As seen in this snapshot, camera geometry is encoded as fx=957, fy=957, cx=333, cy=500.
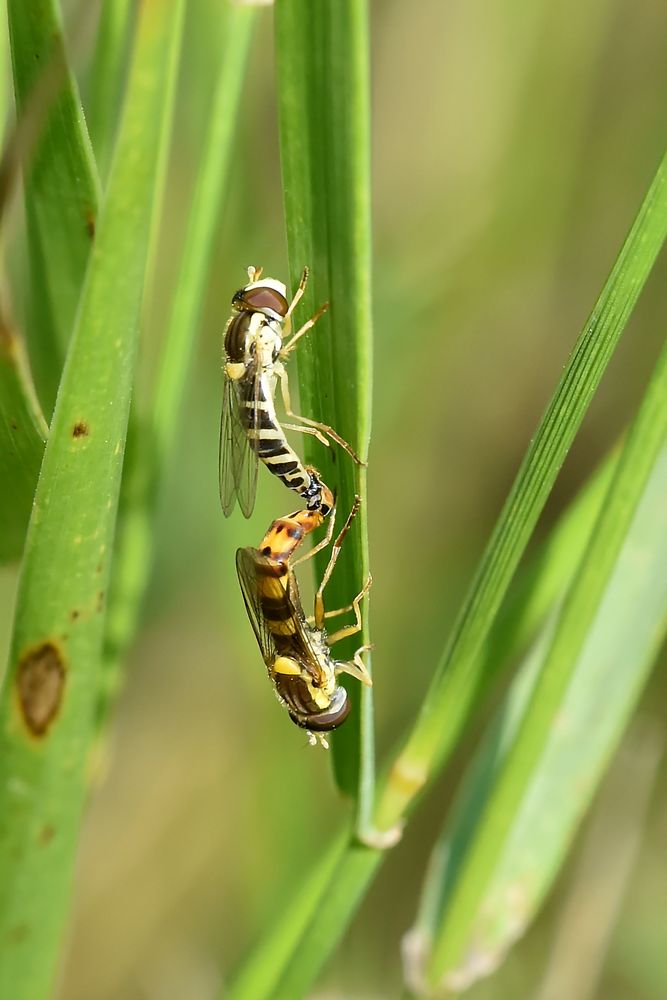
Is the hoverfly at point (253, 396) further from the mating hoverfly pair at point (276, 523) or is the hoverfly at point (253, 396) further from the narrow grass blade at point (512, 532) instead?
the narrow grass blade at point (512, 532)

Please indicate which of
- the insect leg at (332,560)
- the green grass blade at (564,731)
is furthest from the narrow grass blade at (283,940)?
the insect leg at (332,560)

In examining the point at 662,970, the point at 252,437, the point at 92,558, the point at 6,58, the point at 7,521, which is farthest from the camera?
the point at 662,970

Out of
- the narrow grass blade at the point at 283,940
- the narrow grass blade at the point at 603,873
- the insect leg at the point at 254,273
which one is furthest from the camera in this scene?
the narrow grass blade at the point at 603,873

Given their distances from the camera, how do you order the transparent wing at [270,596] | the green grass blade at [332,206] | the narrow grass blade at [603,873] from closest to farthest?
the green grass blade at [332,206], the transparent wing at [270,596], the narrow grass blade at [603,873]

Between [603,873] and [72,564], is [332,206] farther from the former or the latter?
[603,873]

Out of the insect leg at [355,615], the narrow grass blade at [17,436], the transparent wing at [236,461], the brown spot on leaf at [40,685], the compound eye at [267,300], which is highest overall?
the compound eye at [267,300]

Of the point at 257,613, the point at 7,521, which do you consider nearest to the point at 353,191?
the point at 7,521

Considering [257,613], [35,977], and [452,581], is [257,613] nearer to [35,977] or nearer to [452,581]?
[35,977]

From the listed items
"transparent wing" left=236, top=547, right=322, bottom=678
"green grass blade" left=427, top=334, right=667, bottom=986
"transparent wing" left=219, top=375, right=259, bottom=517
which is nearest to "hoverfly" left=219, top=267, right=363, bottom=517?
"transparent wing" left=219, top=375, right=259, bottom=517
